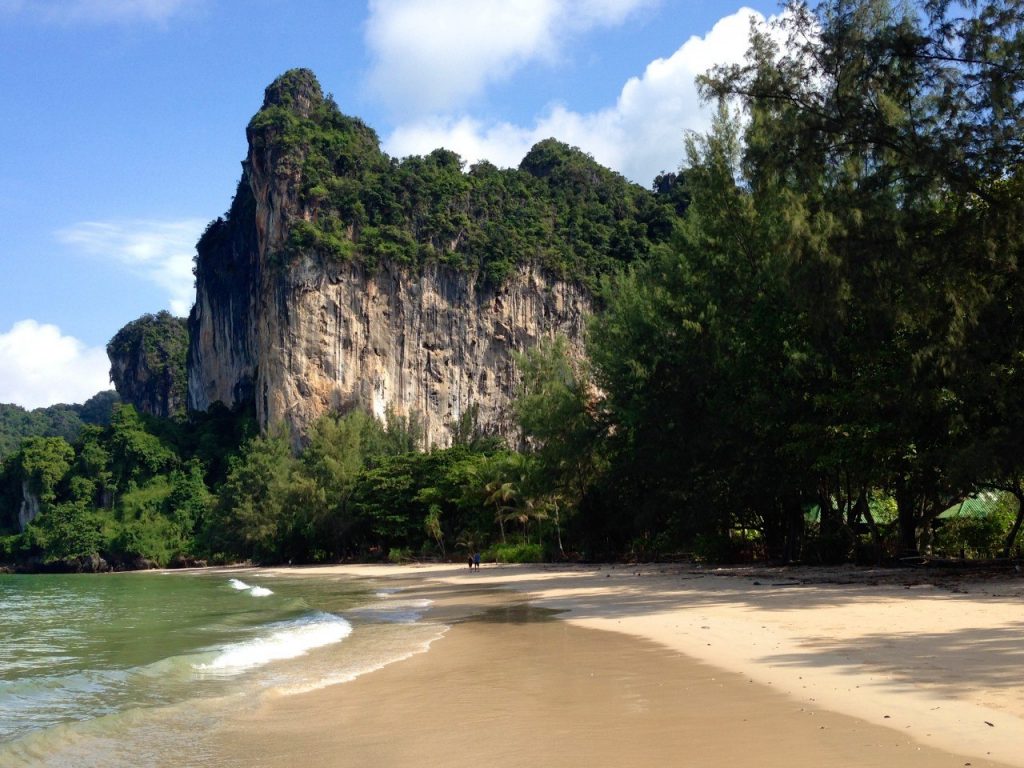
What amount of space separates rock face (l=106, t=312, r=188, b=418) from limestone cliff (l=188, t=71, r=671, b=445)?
91.5 ft

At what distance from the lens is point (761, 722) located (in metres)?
6.49

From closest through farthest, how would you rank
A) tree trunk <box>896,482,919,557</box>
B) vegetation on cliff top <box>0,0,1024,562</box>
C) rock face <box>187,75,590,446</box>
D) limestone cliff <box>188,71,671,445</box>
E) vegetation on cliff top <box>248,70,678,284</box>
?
vegetation on cliff top <box>0,0,1024,562</box> → tree trunk <box>896,482,919,557</box> → rock face <box>187,75,590,446</box> → limestone cliff <box>188,71,671,445</box> → vegetation on cliff top <box>248,70,678,284</box>

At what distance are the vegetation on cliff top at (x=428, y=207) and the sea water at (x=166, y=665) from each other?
55.2 meters

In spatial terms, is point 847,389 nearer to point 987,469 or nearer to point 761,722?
point 987,469

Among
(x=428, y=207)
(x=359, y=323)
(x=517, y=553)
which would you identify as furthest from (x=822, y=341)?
(x=428, y=207)

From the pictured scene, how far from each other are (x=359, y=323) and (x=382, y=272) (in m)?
5.22

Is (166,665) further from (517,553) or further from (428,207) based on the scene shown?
(428,207)

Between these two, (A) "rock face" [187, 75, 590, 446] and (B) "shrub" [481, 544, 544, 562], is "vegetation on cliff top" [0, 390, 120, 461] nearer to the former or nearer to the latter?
(A) "rock face" [187, 75, 590, 446]

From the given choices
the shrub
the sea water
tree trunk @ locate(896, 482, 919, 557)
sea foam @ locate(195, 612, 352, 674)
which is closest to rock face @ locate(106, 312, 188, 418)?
the shrub

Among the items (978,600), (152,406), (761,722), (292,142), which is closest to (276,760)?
(761,722)

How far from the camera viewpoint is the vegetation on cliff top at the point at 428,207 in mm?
75625

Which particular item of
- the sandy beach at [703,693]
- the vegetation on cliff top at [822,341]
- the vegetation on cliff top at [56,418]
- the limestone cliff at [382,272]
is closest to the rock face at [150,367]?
the vegetation on cliff top at [56,418]

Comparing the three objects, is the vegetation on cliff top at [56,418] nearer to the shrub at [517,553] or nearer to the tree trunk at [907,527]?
the shrub at [517,553]

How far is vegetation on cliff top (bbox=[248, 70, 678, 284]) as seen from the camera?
248ft
